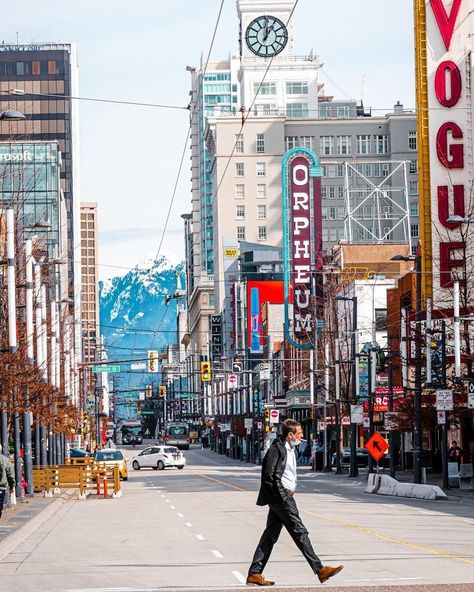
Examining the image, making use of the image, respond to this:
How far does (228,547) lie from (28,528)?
9115 millimetres

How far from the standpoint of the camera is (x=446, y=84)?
70.7 m

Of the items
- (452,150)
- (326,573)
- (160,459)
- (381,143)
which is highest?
(381,143)

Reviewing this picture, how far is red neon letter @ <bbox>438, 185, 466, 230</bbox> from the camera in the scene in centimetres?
6875

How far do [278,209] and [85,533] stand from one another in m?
164

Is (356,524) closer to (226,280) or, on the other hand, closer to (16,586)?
(16,586)

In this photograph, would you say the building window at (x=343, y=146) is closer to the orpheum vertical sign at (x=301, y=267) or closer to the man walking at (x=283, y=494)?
the orpheum vertical sign at (x=301, y=267)

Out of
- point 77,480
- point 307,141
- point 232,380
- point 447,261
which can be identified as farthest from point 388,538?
point 307,141

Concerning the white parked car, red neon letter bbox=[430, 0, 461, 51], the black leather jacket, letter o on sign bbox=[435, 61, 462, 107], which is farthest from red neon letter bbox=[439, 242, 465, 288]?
the black leather jacket

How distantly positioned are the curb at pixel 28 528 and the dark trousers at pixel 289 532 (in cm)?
772

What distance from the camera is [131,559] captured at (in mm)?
23828

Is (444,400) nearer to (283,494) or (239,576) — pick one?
(239,576)

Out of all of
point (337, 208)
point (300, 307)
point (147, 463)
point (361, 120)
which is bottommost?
point (147, 463)

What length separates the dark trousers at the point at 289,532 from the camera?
18.2 meters

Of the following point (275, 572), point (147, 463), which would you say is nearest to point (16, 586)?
point (275, 572)
